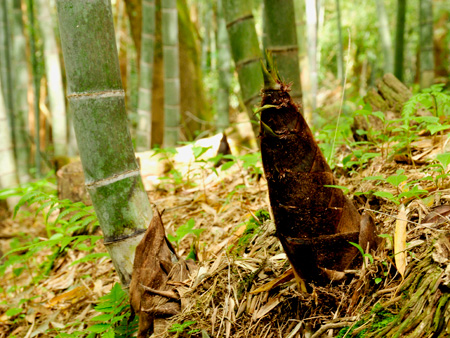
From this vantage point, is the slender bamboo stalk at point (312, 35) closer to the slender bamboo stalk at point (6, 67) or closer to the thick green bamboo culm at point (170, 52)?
the thick green bamboo culm at point (170, 52)

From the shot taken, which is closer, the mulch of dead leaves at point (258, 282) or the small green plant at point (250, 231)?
the mulch of dead leaves at point (258, 282)

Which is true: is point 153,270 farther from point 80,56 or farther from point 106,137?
point 80,56

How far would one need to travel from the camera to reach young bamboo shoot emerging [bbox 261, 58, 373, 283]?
0.93 meters

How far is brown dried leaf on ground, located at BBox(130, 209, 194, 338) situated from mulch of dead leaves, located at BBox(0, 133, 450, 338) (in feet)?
0.17

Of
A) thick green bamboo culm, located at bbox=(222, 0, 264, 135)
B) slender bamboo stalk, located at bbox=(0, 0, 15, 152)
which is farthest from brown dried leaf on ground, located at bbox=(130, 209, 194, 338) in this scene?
slender bamboo stalk, located at bbox=(0, 0, 15, 152)

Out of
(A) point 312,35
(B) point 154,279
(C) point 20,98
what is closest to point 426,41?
(A) point 312,35

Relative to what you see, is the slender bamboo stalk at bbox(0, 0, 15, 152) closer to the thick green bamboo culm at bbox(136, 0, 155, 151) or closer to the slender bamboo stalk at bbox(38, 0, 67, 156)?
the slender bamboo stalk at bbox(38, 0, 67, 156)

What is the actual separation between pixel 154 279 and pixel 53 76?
3480 millimetres

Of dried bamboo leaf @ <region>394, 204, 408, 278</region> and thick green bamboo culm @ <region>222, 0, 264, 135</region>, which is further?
thick green bamboo culm @ <region>222, 0, 264, 135</region>

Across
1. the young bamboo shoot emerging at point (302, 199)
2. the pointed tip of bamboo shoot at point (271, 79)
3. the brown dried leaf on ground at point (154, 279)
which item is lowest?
the brown dried leaf on ground at point (154, 279)

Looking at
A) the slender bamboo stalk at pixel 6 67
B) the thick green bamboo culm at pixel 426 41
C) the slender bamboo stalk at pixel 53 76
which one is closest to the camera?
the slender bamboo stalk at pixel 53 76

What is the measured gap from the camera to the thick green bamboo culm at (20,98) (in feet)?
15.4

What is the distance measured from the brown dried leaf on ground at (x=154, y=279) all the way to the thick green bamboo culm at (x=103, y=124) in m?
0.07

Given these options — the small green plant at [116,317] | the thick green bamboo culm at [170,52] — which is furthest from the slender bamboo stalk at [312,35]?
the small green plant at [116,317]
